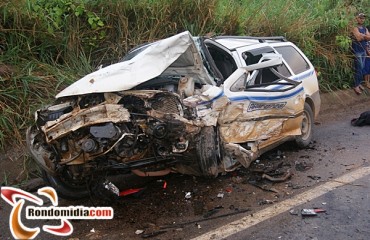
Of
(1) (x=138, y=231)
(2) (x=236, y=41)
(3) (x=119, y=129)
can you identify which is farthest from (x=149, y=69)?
(2) (x=236, y=41)

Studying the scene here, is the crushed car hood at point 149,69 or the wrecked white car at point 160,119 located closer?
the wrecked white car at point 160,119

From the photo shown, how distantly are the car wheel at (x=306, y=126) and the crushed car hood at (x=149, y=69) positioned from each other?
7.21ft

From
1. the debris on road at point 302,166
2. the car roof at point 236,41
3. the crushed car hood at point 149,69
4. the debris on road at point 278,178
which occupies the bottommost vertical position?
the debris on road at point 302,166

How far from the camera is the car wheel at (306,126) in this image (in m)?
6.24

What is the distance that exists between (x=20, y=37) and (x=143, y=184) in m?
3.58

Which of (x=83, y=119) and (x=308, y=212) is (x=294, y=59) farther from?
(x=83, y=119)

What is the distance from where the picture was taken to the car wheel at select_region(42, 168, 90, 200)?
431 cm

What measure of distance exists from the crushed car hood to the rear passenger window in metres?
2.01

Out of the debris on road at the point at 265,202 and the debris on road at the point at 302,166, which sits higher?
the debris on road at the point at 265,202

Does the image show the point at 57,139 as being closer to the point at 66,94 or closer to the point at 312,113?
the point at 66,94

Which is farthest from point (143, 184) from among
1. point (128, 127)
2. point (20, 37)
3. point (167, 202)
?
point (20, 37)

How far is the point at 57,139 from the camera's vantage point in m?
3.83

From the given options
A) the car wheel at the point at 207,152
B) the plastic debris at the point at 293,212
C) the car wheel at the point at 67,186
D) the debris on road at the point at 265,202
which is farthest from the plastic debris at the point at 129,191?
the plastic debris at the point at 293,212

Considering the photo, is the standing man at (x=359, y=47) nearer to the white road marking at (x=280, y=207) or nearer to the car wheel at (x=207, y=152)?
the white road marking at (x=280, y=207)
